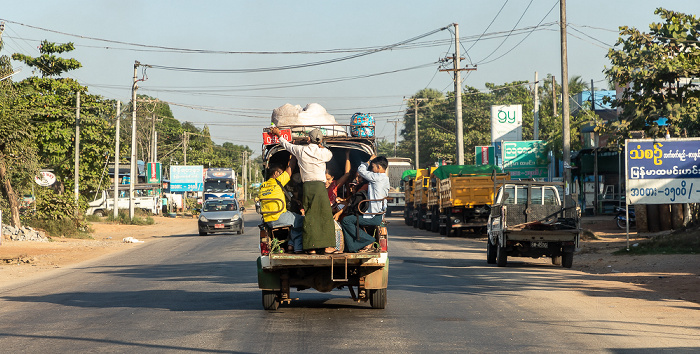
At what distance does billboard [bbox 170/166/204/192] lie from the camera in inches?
3093

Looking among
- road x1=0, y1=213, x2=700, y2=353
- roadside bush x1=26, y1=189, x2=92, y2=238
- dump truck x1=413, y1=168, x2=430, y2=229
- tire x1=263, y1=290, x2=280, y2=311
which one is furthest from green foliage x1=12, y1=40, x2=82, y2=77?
tire x1=263, y1=290, x2=280, y2=311

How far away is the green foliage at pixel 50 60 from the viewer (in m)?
42.0

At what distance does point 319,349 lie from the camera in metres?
8.25

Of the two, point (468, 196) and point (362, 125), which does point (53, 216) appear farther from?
point (362, 125)

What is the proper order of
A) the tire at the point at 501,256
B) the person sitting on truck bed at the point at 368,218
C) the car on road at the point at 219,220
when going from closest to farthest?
1. the person sitting on truck bed at the point at 368,218
2. the tire at the point at 501,256
3. the car on road at the point at 219,220

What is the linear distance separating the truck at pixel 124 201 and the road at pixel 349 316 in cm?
3964

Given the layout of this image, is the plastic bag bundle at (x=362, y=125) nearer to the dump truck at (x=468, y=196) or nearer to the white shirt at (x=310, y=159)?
the white shirt at (x=310, y=159)

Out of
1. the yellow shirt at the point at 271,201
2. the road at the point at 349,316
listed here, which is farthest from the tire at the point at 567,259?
the yellow shirt at the point at 271,201

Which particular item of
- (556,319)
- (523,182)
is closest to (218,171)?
(523,182)

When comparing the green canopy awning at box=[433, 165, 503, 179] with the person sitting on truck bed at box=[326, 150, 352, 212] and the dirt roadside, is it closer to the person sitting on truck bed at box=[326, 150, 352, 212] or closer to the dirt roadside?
the dirt roadside

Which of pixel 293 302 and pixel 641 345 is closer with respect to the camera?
pixel 641 345

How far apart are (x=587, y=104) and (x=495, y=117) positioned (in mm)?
14668

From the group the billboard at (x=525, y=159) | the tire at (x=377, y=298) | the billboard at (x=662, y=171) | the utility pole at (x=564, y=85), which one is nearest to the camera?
the tire at (x=377, y=298)

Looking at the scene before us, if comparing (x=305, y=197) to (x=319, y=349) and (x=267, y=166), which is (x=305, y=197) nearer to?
(x=267, y=166)
